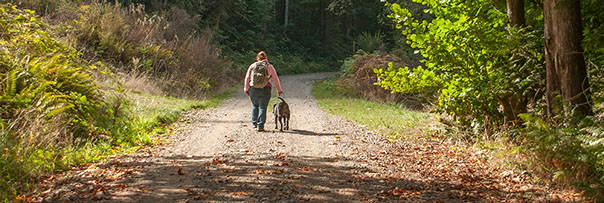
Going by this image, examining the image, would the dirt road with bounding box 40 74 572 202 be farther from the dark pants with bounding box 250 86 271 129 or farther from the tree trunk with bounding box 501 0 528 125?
the tree trunk with bounding box 501 0 528 125

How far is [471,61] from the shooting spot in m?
6.41

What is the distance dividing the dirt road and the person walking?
63 cm

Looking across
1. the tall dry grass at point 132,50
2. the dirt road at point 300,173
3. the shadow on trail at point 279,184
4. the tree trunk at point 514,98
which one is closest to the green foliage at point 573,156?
the dirt road at point 300,173

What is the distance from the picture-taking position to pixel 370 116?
37.4 ft

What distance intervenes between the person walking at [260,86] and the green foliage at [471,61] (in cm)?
296

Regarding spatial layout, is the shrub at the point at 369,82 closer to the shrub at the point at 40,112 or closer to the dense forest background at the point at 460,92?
the dense forest background at the point at 460,92

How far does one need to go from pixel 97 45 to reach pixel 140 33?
1.72 m

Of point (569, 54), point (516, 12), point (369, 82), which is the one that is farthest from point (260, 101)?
point (369, 82)

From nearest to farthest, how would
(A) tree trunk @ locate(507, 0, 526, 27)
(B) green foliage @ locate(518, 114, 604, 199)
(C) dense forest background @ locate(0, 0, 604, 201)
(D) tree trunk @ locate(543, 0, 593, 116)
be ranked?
(B) green foliage @ locate(518, 114, 604, 199), (C) dense forest background @ locate(0, 0, 604, 201), (D) tree trunk @ locate(543, 0, 593, 116), (A) tree trunk @ locate(507, 0, 526, 27)

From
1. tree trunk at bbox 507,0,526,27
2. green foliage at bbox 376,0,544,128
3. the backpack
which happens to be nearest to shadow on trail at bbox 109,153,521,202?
green foliage at bbox 376,0,544,128

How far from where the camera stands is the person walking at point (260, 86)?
29.5 ft

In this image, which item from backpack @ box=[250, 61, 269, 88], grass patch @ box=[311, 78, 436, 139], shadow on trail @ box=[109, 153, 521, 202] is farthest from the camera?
backpack @ box=[250, 61, 269, 88]

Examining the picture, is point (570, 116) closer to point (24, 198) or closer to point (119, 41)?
point (24, 198)

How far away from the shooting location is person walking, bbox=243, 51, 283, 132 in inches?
353
